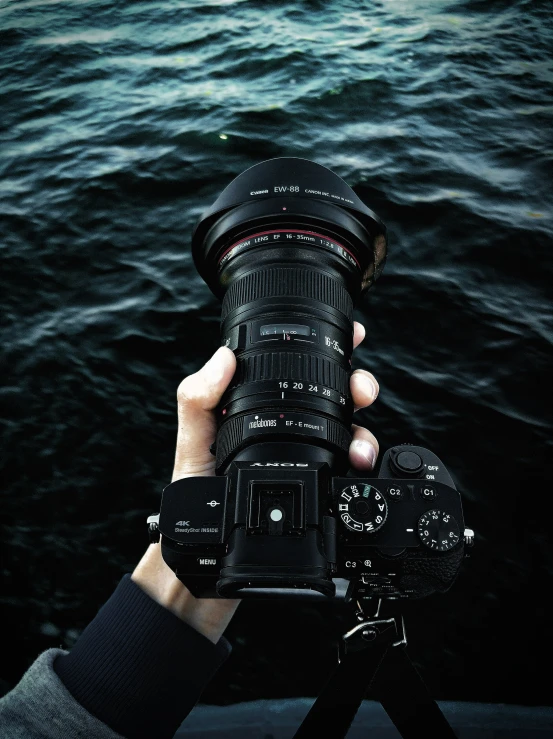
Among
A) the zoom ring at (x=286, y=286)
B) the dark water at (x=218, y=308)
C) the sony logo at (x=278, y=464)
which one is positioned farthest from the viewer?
the dark water at (x=218, y=308)

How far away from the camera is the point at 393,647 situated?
66.5 inches

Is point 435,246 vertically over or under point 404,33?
under

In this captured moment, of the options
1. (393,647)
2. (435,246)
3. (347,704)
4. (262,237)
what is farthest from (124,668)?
(435,246)

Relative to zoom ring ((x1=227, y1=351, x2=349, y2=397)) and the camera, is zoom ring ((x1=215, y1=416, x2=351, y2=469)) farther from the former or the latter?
zoom ring ((x1=227, y1=351, x2=349, y2=397))

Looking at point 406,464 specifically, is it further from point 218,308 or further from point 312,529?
point 218,308

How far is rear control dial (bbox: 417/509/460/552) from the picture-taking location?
149 cm

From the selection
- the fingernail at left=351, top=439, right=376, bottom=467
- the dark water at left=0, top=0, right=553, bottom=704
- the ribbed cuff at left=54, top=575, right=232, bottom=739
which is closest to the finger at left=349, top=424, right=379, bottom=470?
the fingernail at left=351, top=439, right=376, bottom=467

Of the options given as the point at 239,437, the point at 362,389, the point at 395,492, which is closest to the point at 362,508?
the point at 395,492

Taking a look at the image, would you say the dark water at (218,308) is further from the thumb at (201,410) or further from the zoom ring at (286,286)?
the zoom ring at (286,286)

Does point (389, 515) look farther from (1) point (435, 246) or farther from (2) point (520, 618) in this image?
(1) point (435, 246)

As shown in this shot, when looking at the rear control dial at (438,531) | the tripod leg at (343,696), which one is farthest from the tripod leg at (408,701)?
the rear control dial at (438,531)

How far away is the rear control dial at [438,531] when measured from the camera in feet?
4.89

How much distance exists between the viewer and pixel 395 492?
5.13 ft

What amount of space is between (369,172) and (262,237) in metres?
4.03
